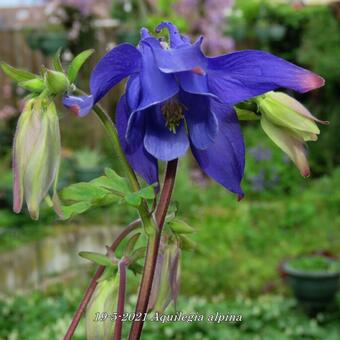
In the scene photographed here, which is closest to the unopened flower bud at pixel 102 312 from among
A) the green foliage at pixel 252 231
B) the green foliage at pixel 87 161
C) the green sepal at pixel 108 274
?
the green sepal at pixel 108 274

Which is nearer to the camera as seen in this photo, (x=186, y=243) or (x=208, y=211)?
(x=186, y=243)

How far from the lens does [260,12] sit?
9352 mm

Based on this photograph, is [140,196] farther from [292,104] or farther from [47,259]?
[47,259]

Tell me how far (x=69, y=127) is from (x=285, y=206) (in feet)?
7.74

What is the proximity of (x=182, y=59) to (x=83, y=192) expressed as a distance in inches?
8.4

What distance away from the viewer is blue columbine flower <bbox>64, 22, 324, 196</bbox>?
0.65m

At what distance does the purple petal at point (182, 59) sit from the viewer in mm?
625

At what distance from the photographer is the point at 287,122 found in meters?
0.70

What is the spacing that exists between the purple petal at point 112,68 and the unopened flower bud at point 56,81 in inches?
1.1

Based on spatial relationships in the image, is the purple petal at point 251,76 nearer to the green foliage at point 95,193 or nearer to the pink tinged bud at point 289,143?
the pink tinged bud at point 289,143

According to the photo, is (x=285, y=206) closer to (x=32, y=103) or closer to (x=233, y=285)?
(x=233, y=285)

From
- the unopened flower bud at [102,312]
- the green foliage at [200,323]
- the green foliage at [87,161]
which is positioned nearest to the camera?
the unopened flower bud at [102,312]

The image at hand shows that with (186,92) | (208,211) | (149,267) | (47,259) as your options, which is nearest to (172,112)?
(186,92)

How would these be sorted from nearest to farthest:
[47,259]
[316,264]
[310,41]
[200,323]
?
[200,323] → [316,264] → [47,259] → [310,41]
